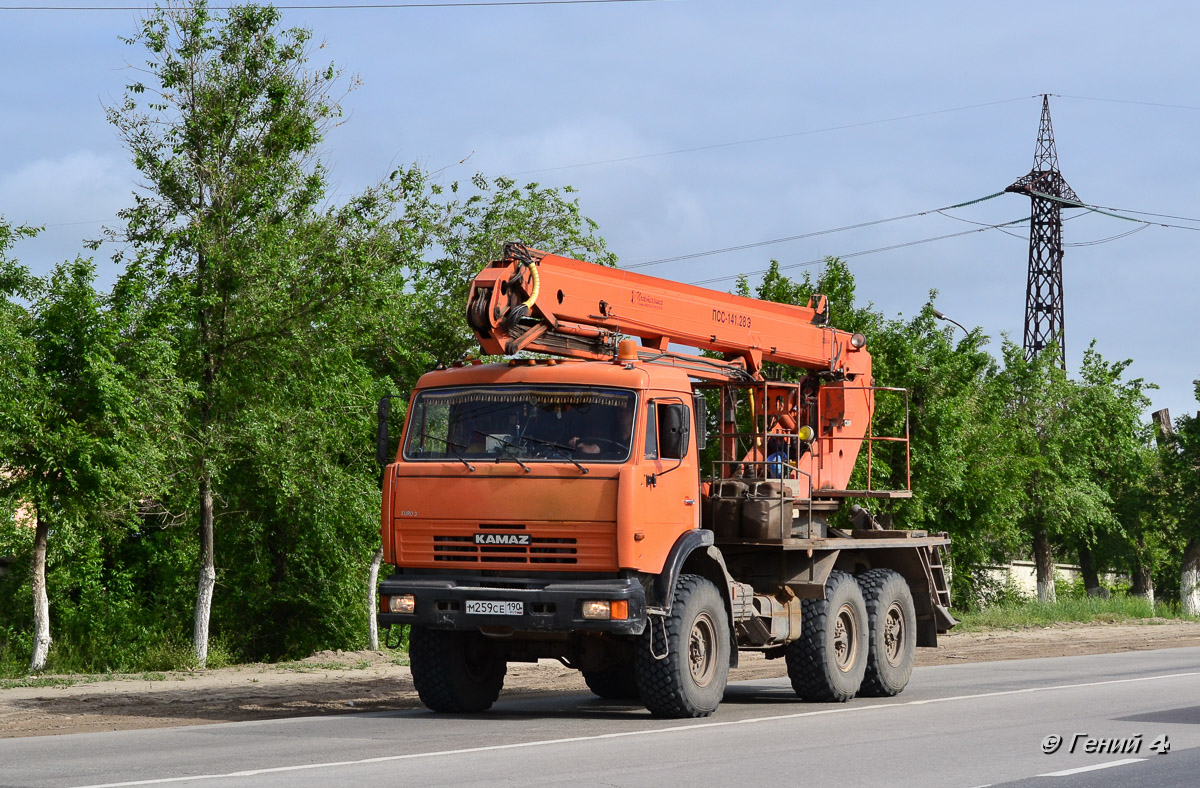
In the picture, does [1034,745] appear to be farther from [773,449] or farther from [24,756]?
[24,756]

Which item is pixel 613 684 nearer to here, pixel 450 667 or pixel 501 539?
pixel 450 667

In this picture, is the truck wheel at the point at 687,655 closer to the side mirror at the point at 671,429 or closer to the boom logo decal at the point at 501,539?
the side mirror at the point at 671,429

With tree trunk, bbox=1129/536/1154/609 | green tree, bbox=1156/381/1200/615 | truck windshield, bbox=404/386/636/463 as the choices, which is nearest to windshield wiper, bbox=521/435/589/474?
truck windshield, bbox=404/386/636/463

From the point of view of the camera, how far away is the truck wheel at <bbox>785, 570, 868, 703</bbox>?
47.7 ft

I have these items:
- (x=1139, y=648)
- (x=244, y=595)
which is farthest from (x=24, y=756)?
(x=244, y=595)

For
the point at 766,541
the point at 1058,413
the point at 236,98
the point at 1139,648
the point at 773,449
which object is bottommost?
the point at 1139,648

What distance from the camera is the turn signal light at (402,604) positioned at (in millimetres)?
12344

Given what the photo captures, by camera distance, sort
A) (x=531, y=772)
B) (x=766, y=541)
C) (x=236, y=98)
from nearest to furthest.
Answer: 1. (x=531, y=772)
2. (x=766, y=541)
3. (x=236, y=98)

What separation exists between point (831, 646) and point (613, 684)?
2.47 meters

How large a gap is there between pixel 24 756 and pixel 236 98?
1529 cm

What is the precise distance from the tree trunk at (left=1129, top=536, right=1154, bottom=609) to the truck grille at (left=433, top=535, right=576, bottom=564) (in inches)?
1727

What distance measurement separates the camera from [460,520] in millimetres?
12359

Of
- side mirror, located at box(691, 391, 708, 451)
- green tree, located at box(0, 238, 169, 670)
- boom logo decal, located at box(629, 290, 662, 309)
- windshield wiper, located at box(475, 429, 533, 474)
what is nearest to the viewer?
windshield wiper, located at box(475, 429, 533, 474)

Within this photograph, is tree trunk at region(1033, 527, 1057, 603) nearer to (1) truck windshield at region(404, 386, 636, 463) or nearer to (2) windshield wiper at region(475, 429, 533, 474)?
(1) truck windshield at region(404, 386, 636, 463)
